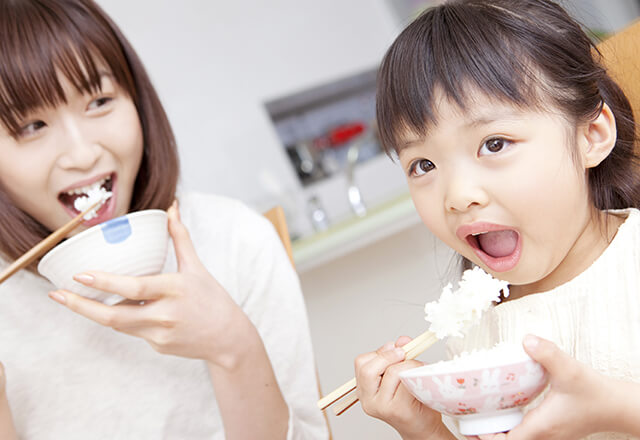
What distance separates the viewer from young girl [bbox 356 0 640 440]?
0.87m

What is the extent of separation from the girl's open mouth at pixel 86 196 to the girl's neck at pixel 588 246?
0.75 m

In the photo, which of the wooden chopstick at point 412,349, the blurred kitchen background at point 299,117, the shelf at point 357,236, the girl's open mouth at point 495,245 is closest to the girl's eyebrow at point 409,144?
the girl's open mouth at point 495,245

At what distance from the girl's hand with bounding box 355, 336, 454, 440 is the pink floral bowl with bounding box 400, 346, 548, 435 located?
0.12 m

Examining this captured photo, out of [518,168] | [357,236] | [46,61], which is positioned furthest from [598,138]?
[357,236]

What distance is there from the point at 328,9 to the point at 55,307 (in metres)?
3.05

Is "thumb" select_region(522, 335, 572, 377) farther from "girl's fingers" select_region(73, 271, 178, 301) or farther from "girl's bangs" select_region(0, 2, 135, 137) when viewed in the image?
"girl's bangs" select_region(0, 2, 135, 137)

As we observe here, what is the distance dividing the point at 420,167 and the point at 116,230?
1.50 feet

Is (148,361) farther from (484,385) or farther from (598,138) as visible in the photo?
(598,138)

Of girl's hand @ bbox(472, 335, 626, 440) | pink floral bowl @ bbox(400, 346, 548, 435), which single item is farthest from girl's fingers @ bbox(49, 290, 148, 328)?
girl's hand @ bbox(472, 335, 626, 440)

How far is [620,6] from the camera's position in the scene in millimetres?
4902

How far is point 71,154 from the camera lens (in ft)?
3.47

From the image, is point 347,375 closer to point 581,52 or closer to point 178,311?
point 178,311

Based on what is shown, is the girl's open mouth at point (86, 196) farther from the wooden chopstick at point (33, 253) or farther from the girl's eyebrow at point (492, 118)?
the girl's eyebrow at point (492, 118)

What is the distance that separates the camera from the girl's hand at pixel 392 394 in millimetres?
841
